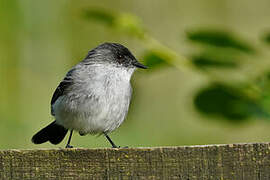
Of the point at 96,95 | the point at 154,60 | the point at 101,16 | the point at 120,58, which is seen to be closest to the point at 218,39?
the point at 154,60

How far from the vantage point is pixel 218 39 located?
3.51 meters

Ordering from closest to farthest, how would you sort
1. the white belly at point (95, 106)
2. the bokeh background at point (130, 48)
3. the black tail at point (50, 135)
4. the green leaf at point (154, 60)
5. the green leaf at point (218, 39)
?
the green leaf at point (218, 39)
the green leaf at point (154, 60)
the white belly at point (95, 106)
the black tail at point (50, 135)
the bokeh background at point (130, 48)

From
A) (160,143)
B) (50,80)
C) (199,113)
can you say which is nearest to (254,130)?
(160,143)

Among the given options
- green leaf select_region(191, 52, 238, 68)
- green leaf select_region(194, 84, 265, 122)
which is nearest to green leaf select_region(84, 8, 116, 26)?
green leaf select_region(191, 52, 238, 68)

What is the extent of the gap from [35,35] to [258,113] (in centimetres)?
333

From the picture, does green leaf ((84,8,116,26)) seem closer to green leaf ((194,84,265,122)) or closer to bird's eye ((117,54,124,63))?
green leaf ((194,84,265,122))

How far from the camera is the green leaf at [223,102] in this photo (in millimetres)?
3600

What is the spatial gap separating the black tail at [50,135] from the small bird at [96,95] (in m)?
0.35

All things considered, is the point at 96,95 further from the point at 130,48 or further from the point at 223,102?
the point at 130,48

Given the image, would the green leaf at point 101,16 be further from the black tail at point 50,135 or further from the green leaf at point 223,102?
the black tail at point 50,135

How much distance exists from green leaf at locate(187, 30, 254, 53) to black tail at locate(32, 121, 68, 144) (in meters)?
1.65

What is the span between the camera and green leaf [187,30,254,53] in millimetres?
3492

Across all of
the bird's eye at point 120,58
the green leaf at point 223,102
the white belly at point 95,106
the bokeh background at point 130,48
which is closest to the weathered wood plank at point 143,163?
the green leaf at point 223,102

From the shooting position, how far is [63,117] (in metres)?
4.14
